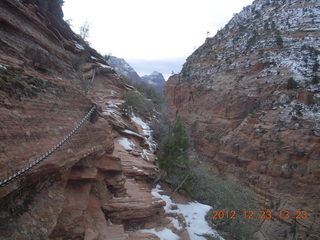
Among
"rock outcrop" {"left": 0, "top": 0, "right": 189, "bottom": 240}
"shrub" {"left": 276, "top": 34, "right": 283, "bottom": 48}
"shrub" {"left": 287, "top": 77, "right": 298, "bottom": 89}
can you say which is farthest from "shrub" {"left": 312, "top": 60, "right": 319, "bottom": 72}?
"rock outcrop" {"left": 0, "top": 0, "right": 189, "bottom": 240}

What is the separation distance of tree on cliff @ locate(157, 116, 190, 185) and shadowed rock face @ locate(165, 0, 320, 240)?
889 centimetres

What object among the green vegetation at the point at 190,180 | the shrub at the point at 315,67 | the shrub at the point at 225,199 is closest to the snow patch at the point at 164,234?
the shrub at the point at 225,199

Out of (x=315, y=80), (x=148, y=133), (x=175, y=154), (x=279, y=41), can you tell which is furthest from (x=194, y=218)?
(x=279, y=41)

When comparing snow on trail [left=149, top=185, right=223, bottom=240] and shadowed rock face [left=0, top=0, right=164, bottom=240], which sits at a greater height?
shadowed rock face [left=0, top=0, right=164, bottom=240]

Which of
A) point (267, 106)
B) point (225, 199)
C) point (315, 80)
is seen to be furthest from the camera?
point (267, 106)

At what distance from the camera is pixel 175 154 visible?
39.9 feet

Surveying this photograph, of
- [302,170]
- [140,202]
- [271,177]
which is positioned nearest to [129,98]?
[140,202]

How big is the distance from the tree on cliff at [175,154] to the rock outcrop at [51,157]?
11.0 feet

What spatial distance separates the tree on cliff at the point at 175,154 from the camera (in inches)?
479

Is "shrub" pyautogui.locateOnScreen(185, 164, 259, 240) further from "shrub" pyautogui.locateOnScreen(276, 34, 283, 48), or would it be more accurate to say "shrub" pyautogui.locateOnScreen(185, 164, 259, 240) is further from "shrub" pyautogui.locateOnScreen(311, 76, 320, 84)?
"shrub" pyautogui.locateOnScreen(276, 34, 283, 48)

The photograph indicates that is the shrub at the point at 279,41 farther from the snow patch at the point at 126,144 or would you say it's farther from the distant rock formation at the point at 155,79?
the distant rock formation at the point at 155,79

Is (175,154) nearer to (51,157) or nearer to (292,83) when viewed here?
(51,157)

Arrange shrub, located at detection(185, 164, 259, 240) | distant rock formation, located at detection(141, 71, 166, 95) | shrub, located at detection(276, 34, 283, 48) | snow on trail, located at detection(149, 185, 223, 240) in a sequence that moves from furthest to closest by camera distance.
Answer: distant rock formation, located at detection(141, 71, 166, 95) < shrub, located at detection(276, 34, 283, 48) < shrub, located at detection(185, 164, 259, 240) < snow on trail, located at detection(149, 185, 223, 240)

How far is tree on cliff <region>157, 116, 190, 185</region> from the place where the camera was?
12.2m
